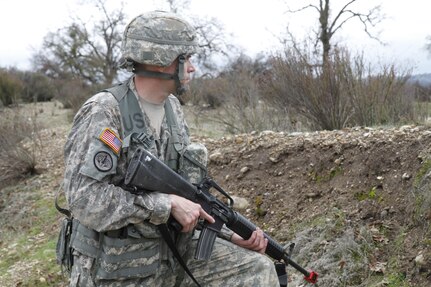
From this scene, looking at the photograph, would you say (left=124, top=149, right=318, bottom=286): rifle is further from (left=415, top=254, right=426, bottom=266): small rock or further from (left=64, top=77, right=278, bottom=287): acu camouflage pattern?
(left=415, top=254, right=426, bottom=266): small rock

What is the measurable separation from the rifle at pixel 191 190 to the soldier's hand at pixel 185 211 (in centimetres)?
6

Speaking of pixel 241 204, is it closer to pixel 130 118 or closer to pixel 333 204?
pixel 333 204

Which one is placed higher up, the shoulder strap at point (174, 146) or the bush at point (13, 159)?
the shoulder strap at point (174, 146)

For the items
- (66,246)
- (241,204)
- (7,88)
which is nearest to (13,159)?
(241,204)

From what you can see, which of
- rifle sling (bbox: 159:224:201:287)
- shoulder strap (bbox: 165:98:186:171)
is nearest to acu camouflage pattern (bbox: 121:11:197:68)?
shoulder strap (bbox: 165:98:186:171)

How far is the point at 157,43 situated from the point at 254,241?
1.14 metres

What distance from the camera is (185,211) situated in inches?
94.6

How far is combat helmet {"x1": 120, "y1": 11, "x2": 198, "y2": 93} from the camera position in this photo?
8.52 ft

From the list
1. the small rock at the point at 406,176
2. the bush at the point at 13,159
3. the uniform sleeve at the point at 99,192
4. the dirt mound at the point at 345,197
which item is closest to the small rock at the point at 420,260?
the dirt mound at the point at 345,197

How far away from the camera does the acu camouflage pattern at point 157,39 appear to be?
2.59 meters

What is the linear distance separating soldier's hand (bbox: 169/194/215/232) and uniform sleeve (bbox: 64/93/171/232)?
37 mm

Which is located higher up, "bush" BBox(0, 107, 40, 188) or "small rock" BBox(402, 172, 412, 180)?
"small rock" BBox(402, 172, 412, 180)

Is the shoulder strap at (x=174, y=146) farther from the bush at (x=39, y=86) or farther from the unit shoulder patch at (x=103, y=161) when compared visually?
the bush at (x=39, y=86)

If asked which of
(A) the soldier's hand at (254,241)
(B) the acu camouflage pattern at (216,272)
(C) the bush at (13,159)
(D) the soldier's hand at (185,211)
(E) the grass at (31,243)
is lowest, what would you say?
(E) the grass at (31,243)
